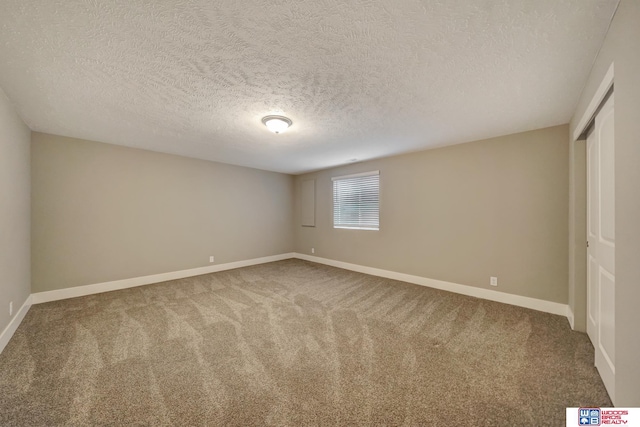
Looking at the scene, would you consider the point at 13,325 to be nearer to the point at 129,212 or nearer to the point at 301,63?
the point at 129,212

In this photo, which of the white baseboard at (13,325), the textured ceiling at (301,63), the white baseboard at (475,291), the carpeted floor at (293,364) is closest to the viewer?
the textured ceiling at (301,63)

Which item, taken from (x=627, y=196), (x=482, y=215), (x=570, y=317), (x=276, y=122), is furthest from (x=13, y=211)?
(x=570, y=317)

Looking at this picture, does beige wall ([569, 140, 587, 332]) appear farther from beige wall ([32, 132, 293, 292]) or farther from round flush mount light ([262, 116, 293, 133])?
beige wall ([32, 132, 293, 292])

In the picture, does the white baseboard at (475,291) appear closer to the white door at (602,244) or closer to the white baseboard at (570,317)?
the white baseboard at (570,317)

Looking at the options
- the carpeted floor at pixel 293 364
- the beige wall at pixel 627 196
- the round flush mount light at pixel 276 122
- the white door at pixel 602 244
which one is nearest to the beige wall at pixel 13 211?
the carpeted floor at pixel 293 364

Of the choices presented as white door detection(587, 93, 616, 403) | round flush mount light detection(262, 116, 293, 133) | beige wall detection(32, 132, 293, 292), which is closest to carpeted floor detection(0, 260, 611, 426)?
white door detection(587, 93, 616, 403)

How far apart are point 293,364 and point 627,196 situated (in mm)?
2352

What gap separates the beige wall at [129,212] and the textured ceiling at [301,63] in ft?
2.40

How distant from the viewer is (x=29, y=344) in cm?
217

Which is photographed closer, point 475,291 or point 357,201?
point 475,291

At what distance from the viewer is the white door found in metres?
1.65

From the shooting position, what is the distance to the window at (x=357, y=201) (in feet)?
15.7

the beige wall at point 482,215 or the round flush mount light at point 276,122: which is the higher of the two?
the round flush mount light at point 276,122

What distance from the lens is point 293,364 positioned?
6.22 feet
